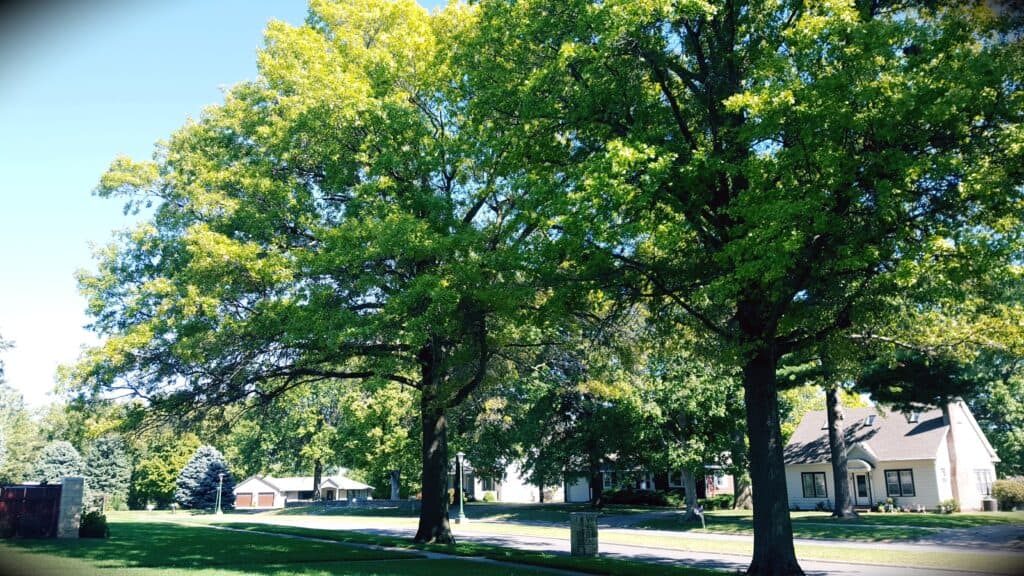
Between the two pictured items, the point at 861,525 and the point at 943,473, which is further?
the point at 943,473

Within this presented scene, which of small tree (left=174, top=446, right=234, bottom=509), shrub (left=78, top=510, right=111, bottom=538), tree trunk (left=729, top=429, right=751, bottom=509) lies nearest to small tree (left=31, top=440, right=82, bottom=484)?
small tree (left=174, top=446, right=234, bottom=509)

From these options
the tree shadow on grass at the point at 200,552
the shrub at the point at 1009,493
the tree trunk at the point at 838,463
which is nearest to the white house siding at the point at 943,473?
the shrub at the point at 1009,493

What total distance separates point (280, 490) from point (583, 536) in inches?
2800

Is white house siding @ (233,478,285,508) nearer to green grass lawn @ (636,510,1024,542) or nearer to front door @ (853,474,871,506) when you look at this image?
green grass lawn @ (636,510,1024,542)

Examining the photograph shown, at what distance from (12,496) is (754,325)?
26716 mm

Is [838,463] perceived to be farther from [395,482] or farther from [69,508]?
[395,482]

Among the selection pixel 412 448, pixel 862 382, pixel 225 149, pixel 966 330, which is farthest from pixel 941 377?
pixel 412 448

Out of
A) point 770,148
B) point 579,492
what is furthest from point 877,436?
point 770,148

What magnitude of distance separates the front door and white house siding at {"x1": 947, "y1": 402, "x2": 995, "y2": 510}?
4925 millimetres

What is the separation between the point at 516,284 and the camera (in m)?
16.1

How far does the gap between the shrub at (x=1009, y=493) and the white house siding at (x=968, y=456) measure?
10.0 feet

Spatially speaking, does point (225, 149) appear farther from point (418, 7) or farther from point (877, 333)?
point (877, 333)

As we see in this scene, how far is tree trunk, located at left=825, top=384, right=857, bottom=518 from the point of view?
3422 cm

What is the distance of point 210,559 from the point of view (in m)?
17.2
